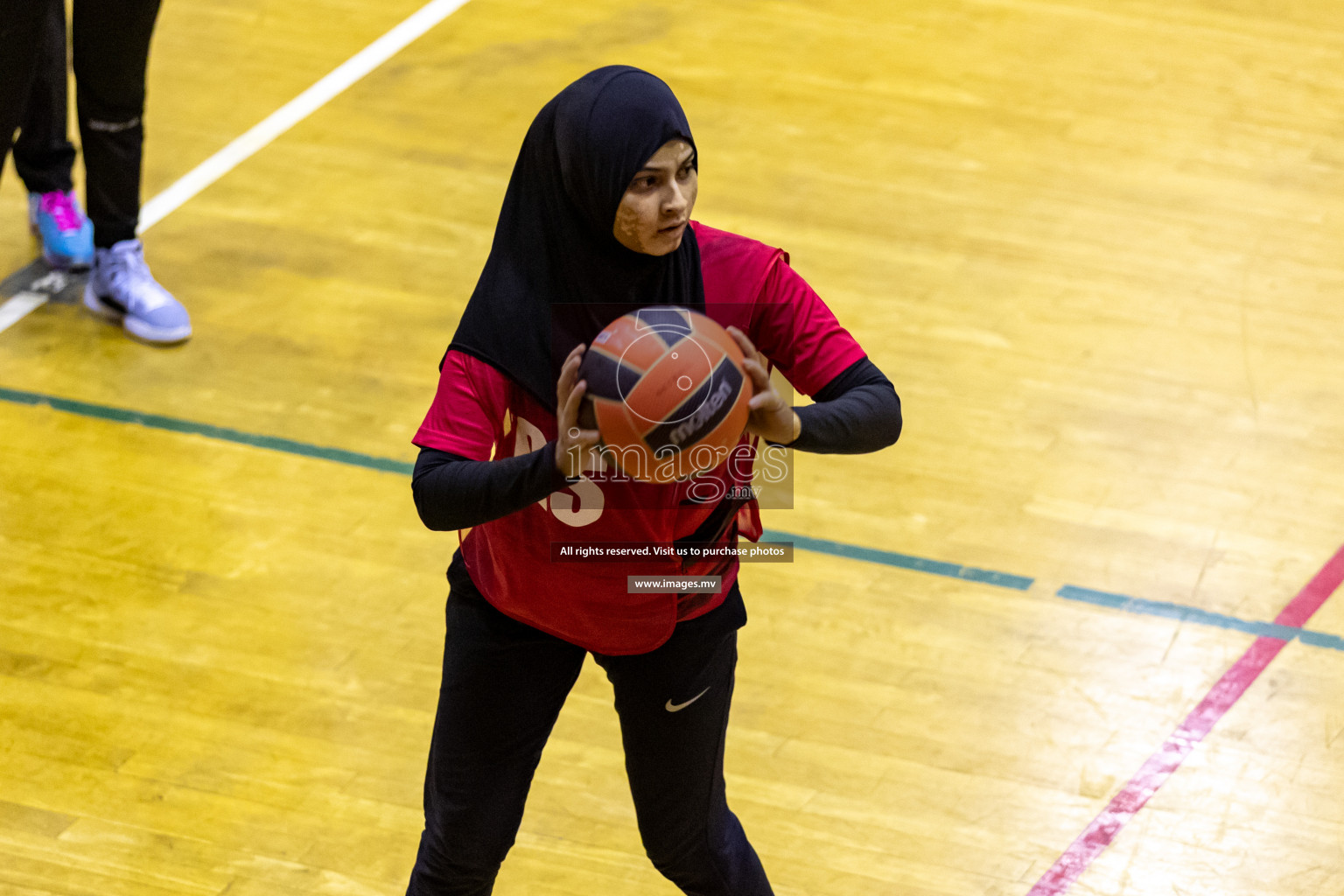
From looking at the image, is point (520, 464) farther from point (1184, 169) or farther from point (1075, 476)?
point (1184, 169)

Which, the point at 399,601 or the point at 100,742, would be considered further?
the point at 399,601

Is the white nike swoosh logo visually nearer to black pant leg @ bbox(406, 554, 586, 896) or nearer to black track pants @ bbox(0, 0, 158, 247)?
black pant leg @ bbox(406, 554, 586, 896)

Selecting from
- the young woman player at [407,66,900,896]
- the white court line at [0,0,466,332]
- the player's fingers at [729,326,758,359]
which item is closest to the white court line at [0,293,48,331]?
the white court line at [0,0,466,332]

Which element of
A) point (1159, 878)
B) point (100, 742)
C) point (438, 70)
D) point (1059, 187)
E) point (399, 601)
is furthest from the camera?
point (438, 70)

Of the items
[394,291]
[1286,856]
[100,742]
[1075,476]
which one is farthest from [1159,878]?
[394,291]

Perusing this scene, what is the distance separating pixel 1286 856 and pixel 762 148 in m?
3.70

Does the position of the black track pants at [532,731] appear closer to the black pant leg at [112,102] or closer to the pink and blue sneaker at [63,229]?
the black pant leg at [112,102]

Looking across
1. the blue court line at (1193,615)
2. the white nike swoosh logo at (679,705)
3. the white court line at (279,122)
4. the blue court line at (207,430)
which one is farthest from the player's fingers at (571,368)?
the white court line at (279,122)

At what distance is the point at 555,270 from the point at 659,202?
21cm

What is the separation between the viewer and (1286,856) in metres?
3.40

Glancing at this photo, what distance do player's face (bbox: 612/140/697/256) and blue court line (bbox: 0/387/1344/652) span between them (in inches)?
85.5

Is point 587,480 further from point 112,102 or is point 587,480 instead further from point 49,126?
point 49,126

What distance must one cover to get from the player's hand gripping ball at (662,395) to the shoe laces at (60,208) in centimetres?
385

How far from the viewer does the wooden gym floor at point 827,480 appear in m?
3.49
